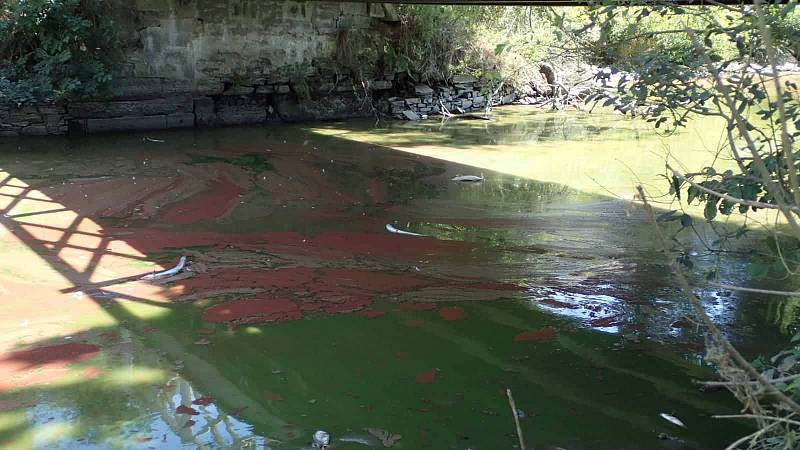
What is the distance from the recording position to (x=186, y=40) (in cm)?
1407

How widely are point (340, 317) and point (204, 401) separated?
1.43 m

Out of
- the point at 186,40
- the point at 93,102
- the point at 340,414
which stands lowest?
the point at 340,414

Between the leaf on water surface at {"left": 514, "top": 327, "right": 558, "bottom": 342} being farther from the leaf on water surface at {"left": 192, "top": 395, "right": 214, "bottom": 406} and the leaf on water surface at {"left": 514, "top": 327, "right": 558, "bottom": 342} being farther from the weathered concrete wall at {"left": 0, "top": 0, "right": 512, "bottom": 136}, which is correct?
the weathered concrete wall at {"left": 0, "top": 0, "right": 512, "bottom": 136}

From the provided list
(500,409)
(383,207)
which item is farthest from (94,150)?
(500,409)

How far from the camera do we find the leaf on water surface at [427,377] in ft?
14.3

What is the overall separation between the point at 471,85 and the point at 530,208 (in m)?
10.9

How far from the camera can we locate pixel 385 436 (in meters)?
3.76

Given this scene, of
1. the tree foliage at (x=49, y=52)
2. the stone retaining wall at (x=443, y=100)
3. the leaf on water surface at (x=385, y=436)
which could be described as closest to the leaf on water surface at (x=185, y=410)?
the leaf on water surface at (x=385, y=436)

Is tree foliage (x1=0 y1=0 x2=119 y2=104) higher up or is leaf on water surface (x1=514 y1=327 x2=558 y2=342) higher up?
tree foliage (x1=0 y1=0 x2=119 y2=104)

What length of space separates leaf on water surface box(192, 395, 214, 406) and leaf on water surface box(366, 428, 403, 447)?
0.93 meters

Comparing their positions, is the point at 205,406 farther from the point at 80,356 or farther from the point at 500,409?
the point at 500,409

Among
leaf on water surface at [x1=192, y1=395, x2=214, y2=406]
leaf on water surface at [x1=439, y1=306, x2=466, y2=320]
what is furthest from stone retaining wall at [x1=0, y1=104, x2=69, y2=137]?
leaf on water surface at [x1=192, y1=395, x2=214, y2=406]

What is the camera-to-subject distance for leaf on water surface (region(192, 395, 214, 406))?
4.04m

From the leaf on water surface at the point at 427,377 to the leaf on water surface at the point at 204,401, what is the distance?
1224 mm
